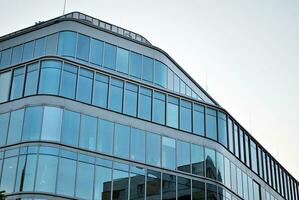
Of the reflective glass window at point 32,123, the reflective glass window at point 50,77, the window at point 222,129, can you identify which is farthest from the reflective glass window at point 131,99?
the window at point 222,129

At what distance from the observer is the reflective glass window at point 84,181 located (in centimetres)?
4172

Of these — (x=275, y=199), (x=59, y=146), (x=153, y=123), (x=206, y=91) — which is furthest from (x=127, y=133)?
(x=275, y=199)

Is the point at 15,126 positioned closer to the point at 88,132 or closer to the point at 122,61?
the point at 88,132

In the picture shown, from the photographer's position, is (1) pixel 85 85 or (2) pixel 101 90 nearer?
(1) pixel 85 85

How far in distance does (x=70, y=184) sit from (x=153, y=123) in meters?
9.91

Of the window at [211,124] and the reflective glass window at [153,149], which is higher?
the window at [211,124]

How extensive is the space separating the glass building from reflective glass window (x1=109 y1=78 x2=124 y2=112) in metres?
0.09

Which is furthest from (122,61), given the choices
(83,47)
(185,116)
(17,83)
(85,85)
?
(17,83)

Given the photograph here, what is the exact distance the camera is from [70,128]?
43.2 metres

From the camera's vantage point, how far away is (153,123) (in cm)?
4819

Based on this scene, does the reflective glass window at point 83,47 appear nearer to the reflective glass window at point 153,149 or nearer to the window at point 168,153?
the reflective glass window at point 153,149

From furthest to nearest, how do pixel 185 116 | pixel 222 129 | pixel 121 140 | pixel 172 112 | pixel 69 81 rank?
pixel 222 129 → pixel 185 116 → pixel 172 112 → pixel 121 140 → pixel 69 81

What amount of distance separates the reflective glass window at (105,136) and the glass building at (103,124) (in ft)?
0.26

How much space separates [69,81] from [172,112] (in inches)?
394
